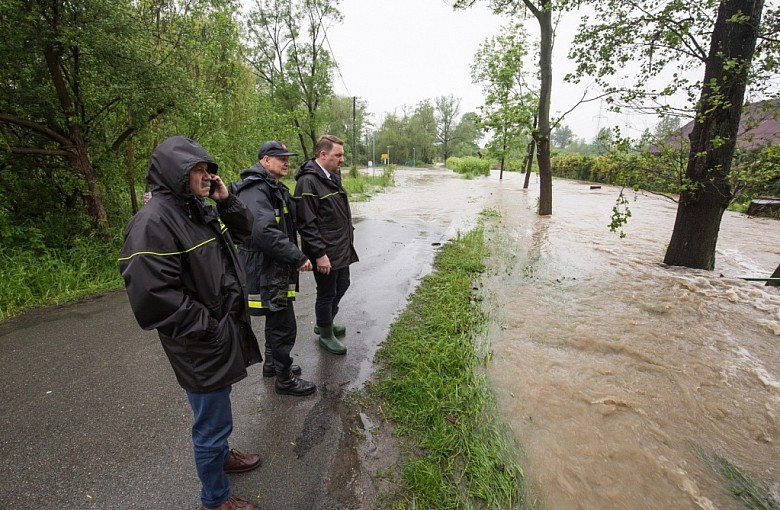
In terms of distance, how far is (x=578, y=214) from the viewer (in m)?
13.5

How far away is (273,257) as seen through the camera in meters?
2.67

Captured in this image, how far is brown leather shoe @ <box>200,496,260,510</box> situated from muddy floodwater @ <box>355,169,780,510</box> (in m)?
1.70

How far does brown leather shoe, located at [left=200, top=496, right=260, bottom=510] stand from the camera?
186 cm

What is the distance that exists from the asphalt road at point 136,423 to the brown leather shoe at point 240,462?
0.12 feet

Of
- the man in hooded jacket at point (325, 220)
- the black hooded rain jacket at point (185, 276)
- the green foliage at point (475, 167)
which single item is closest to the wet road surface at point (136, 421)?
the man in hooded jacket at point (325, 220)

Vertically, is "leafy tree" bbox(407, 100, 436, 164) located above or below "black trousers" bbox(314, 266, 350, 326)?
above

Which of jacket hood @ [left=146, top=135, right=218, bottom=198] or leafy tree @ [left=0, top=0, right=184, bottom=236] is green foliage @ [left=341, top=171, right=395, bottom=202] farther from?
jacket hood @ [left=146, top=135, right=218, bottom=198]

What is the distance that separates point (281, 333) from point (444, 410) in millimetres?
1441

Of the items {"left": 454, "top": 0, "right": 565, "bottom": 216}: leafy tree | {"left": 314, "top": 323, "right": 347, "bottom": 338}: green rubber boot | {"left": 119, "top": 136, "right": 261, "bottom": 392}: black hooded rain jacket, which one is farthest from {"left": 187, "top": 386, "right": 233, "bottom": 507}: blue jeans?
{"left": 454, "top": 0, "right": 565, "bottom": 216}: leafy tree

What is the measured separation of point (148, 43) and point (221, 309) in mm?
5526

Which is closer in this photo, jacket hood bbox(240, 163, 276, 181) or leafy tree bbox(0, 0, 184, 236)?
jacket hood bbox(240, 163, 276, 181)

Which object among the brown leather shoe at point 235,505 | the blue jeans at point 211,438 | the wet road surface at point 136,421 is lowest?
the wet road surface at point 136,421

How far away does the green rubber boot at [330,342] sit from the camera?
3.60 meters

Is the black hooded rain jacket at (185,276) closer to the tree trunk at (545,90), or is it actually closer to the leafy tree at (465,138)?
the tree trunk at (545,90)
